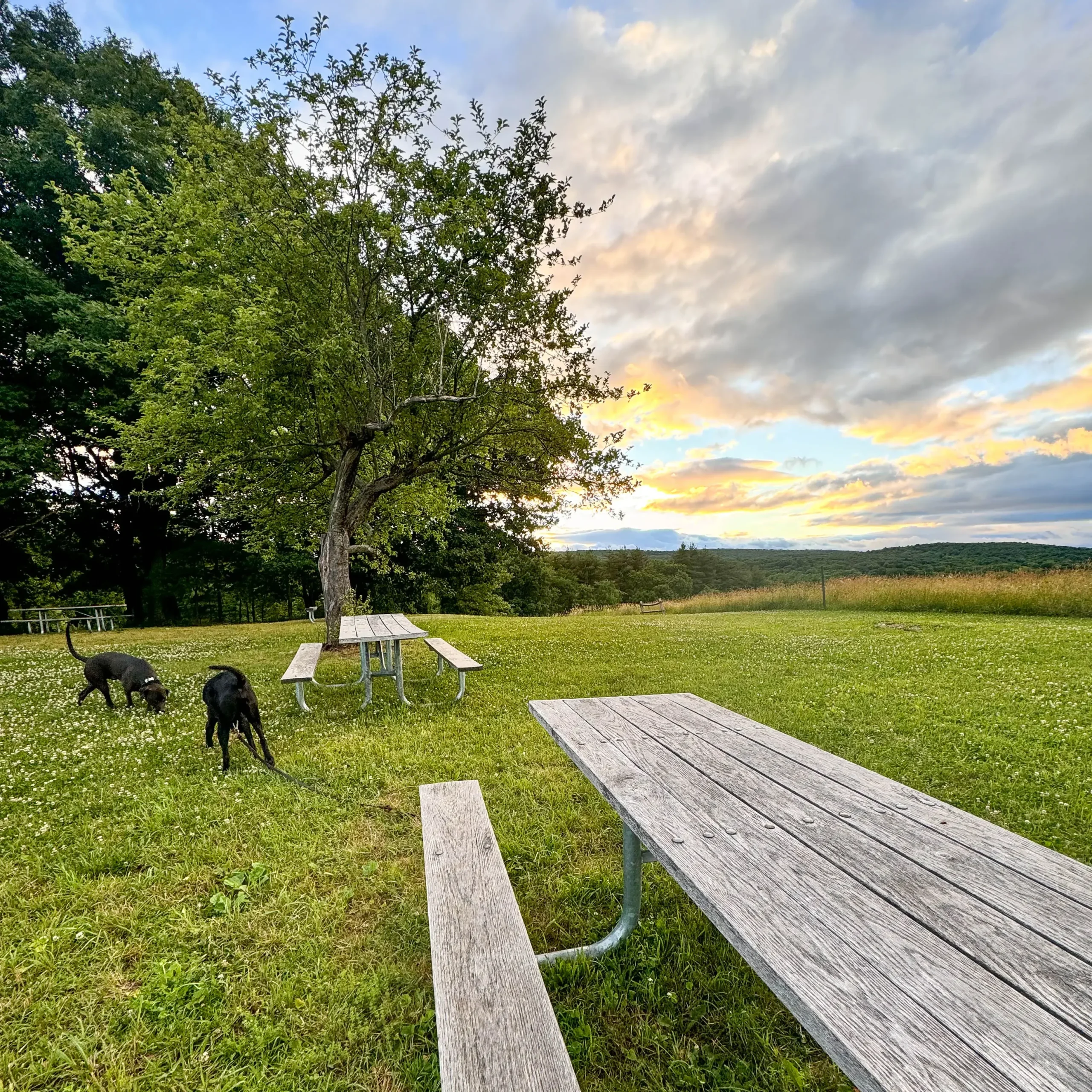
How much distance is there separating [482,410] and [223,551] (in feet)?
64.7

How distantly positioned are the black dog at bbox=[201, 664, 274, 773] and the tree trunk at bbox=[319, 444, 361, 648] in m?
5.84

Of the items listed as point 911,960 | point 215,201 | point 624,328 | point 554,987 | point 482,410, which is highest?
point 215,201

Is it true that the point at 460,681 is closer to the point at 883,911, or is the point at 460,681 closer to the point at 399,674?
the point at 399,674

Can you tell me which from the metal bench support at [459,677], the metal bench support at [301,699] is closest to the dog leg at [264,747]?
the metal bench support at [301,699]

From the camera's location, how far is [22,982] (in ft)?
8.27

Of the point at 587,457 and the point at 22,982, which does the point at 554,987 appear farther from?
the point at 587,457

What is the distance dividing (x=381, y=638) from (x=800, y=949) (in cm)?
630

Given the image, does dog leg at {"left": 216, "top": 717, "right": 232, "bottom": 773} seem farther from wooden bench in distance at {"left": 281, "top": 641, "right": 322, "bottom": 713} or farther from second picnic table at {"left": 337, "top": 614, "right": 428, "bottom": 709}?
second picnic table at {"left": 337, "top": 614, "right": 428, "bottom": 709}

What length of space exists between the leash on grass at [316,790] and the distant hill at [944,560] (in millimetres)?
21327

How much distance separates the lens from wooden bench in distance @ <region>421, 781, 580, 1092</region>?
142 cm

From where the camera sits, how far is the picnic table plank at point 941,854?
4.09 feet

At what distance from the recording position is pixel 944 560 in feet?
107

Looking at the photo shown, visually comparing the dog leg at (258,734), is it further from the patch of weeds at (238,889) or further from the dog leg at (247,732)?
the patch of weeds at (238,889)

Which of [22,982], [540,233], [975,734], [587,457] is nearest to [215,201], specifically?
[540,233]
